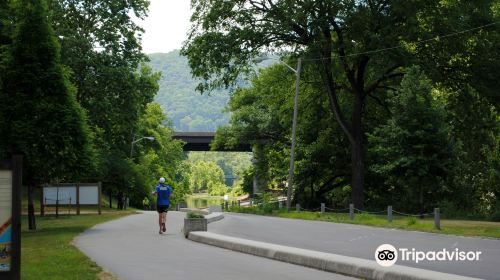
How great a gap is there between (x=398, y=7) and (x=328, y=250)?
80.8 ft

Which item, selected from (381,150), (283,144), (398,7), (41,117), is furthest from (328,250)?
(283,144)

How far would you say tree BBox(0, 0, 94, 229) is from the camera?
87.2 feet

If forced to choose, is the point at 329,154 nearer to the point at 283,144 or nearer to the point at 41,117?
the point at 283,144

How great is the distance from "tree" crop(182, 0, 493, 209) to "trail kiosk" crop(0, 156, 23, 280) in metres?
31.7

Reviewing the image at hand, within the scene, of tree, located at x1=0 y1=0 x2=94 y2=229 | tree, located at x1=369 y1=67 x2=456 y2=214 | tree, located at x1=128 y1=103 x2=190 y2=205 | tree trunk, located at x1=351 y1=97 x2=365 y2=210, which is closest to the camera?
tree, located at x1=0 y1=0 x2=94 y2=229

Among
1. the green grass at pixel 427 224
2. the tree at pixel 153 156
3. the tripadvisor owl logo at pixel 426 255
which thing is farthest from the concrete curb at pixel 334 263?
the tree at pixel 153 156

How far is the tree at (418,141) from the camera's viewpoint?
37094 millimetres

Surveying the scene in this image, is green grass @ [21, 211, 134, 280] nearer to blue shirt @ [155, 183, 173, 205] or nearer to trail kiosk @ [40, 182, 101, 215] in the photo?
blue shirt @ [155, 183, 173, 205]

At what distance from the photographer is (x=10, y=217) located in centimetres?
1008

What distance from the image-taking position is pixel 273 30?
144ft

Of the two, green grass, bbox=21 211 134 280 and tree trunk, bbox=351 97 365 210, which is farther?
tree trunk, bbox=351 97 365 210

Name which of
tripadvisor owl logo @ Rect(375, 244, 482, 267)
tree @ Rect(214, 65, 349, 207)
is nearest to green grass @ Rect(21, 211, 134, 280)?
tripadvisor owl logo @ Rect(375, 244, 482, 267)

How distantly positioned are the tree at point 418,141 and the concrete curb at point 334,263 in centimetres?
2007

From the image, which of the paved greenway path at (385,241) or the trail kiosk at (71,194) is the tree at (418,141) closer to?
the paved greenway path at (385,241)
